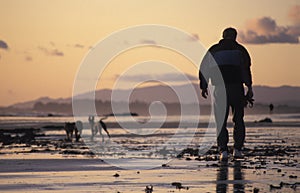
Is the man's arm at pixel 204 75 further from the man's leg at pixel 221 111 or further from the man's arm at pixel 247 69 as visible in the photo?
the man's arm at pixel 247 69

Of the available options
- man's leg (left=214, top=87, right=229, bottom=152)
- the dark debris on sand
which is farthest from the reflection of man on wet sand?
the dark debris on sand

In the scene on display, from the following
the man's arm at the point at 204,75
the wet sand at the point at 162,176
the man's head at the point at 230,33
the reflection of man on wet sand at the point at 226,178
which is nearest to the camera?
the reflection of man on wet sand at the point at 226,178

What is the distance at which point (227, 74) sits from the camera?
15.3m

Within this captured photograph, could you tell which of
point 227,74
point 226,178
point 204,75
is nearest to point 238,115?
point 227,74

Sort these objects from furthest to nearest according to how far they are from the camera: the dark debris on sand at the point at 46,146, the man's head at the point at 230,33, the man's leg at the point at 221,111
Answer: the dark debris on sand at the point at 46,146 < the man's leg at the point at 221,111 < the man's head at the point at 230,33

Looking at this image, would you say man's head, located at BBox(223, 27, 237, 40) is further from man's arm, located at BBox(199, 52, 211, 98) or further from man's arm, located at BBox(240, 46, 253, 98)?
man's arm, located at BBox(199, 52, 211, 98)

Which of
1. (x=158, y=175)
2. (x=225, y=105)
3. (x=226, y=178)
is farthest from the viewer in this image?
(x=225, y=105)

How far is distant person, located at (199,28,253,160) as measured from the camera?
1520 cm

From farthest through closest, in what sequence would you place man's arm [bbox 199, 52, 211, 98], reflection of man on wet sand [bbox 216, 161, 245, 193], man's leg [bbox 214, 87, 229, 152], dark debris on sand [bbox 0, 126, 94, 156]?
dark debris on sand [bbox 0, 126, 94, 156], man's leg [bbox 214, 87, 229, 152], man's arm [bbox 199, 52, 211, 98], reflection of man on wet sand [bbox 216, 161, 245, 193]

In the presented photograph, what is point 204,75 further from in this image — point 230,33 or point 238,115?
point 238,115

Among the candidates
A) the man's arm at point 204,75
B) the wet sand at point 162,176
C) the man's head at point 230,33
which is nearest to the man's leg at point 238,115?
the wet sand at point 162,176

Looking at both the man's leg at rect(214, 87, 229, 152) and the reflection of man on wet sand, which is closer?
the reflection of man on wet sand

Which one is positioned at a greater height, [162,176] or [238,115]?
[238,115]

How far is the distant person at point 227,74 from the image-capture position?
1520 centimetres
